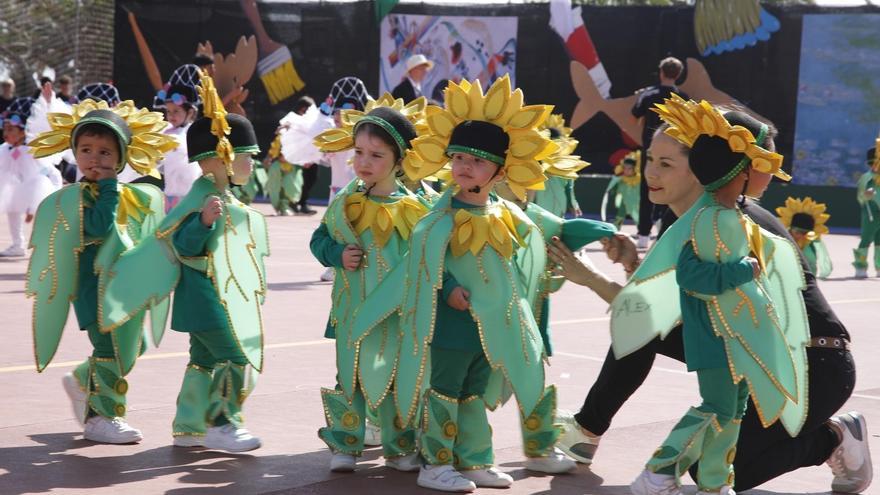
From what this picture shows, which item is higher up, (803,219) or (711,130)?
(711,130)

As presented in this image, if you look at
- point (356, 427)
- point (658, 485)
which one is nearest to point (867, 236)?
point (356, 427)

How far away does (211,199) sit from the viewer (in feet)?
19.2

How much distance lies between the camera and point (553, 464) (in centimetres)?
570

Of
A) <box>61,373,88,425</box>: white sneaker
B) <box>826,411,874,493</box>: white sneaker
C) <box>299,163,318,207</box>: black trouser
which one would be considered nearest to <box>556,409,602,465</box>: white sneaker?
<box>826,411,874,493</box>: white sneaker

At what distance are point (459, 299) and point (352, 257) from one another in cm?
61

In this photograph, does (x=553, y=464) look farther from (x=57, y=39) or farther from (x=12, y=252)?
(x=57, y=39)

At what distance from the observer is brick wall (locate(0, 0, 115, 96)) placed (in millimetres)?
31344

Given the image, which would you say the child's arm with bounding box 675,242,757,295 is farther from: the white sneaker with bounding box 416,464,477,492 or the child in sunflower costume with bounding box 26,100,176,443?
the child in sunflower costume with bounding box 26,100,176,443

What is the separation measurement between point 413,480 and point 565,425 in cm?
Result: 75

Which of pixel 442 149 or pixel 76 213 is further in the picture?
pixel 76 213

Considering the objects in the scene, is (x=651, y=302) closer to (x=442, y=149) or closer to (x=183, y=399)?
(x=442, y=149)

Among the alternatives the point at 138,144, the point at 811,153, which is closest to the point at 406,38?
the point at 811,153

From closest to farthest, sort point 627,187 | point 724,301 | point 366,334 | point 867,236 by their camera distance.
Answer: point 724,301, point 366,334, point 867,236, point 627,187

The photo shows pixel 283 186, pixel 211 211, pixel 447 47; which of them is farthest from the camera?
pixel 447 47
